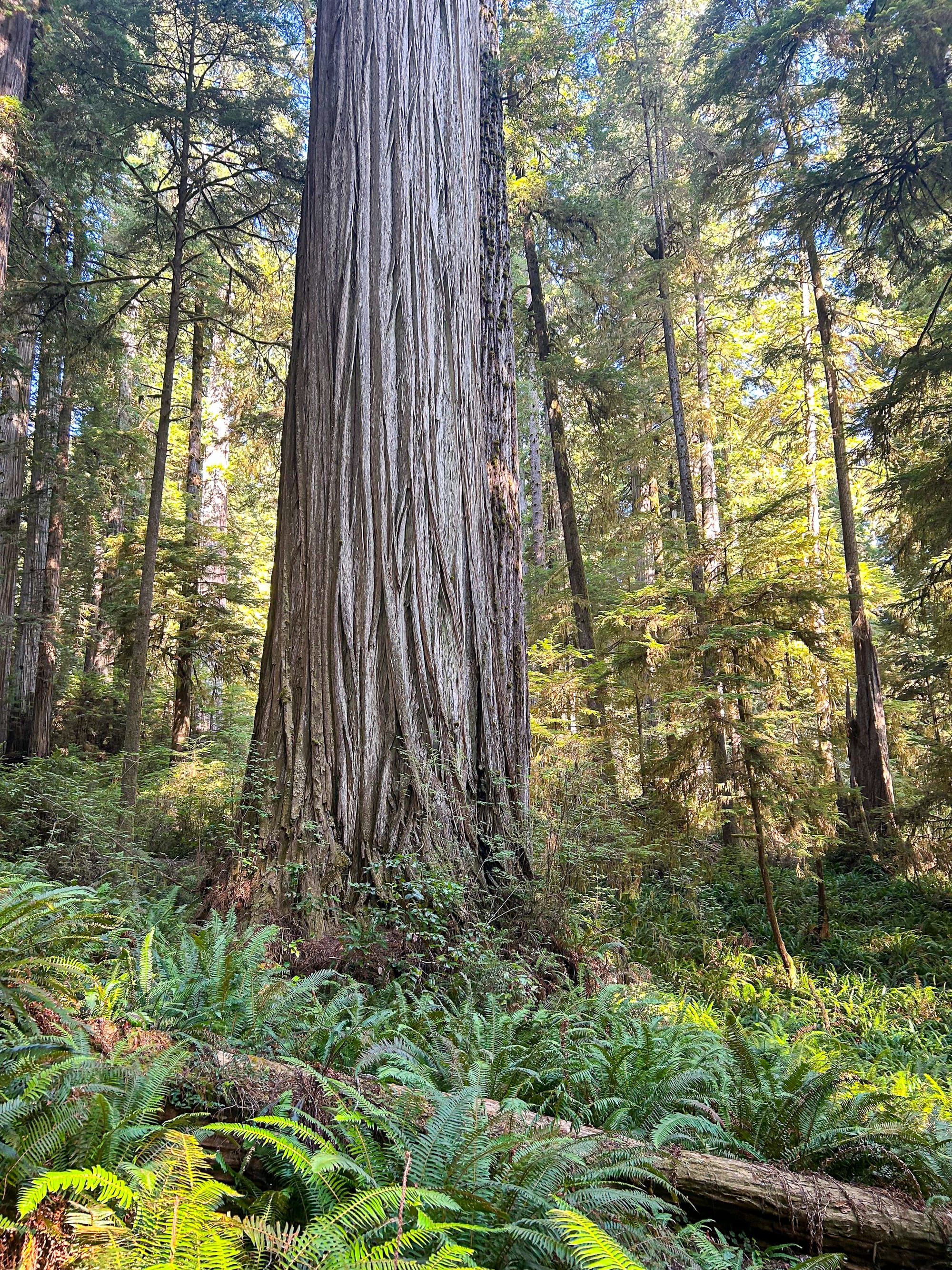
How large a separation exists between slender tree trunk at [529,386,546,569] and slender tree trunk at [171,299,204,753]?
772 cm

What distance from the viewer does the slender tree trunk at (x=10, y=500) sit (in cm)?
962

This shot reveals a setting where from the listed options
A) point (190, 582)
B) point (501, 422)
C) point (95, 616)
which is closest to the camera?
point (501, 422)

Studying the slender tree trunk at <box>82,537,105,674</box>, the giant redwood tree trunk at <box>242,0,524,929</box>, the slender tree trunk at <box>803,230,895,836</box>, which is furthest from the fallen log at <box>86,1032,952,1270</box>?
the slender tree trunk at <box>82,537,105,674</box>

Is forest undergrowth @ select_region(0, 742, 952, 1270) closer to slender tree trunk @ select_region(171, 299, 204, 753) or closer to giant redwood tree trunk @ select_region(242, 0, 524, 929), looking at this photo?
giant redwood tree trunk @ select_region(242, 0, 524, 929)

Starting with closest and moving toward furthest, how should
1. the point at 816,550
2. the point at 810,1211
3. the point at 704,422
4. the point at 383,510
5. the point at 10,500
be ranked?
the point at 810,1211
the point at 383,510
the point at 10,500
the point at 704,422
the point at 816,550

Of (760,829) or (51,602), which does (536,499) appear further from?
(760,829)

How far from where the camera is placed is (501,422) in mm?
5359

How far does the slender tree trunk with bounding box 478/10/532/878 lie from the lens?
15.4 ft

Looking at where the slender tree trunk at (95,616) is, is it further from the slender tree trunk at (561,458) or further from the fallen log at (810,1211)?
the fallen log at (810,1211)

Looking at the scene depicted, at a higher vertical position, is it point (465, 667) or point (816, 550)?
point (816, 550)

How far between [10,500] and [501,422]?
7859 millimetres

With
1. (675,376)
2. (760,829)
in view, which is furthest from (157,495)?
(675,376)

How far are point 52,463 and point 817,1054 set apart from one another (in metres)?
11.1

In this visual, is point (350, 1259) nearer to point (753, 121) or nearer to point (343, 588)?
point (343, 588)
